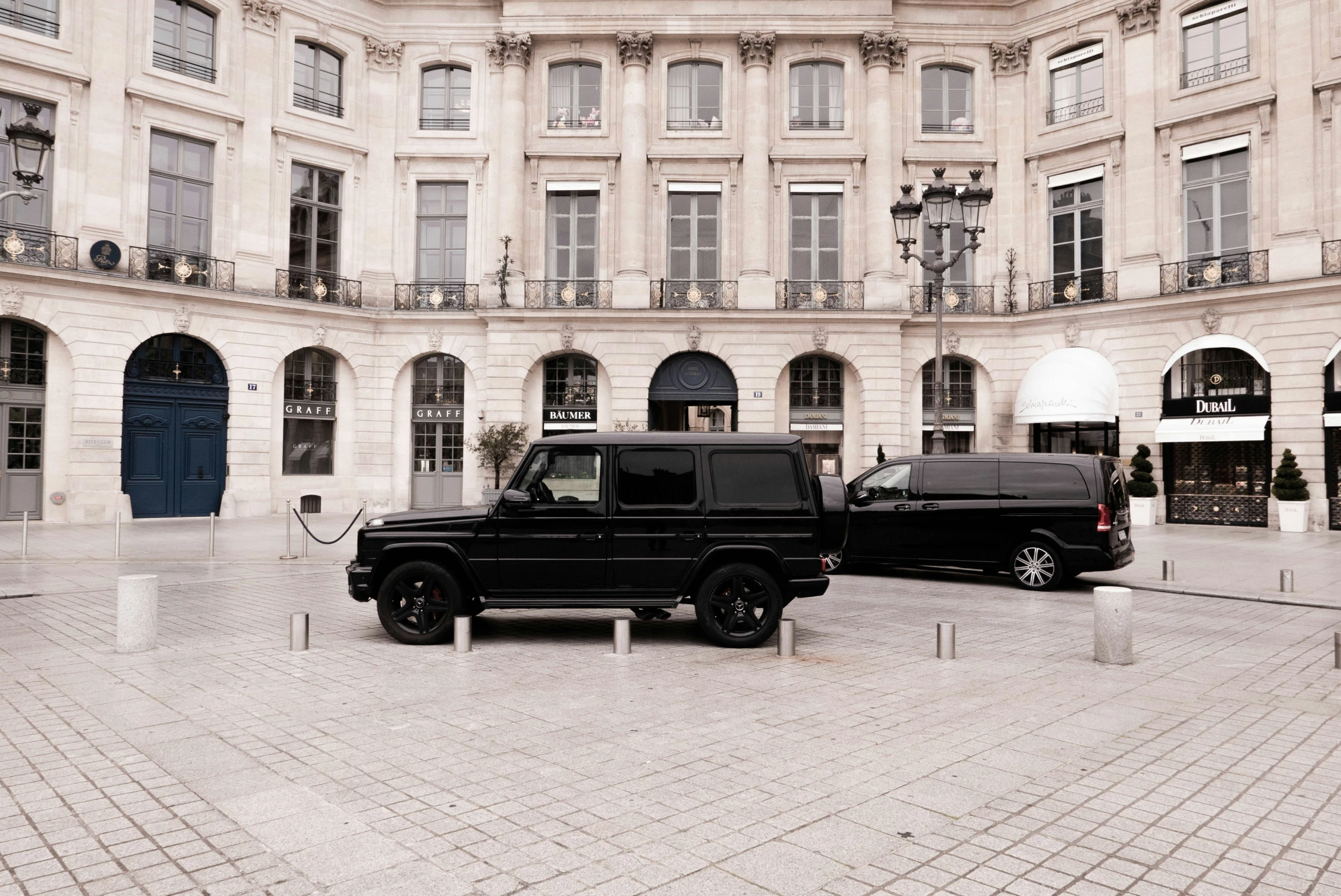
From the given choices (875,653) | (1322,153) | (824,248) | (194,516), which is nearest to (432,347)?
(194,516)

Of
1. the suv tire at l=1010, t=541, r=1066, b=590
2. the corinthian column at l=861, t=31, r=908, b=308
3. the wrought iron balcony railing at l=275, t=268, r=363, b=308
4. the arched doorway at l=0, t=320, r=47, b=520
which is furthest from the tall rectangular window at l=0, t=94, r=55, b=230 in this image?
the suv tire at l=1010, t=541, r=1066, b=590

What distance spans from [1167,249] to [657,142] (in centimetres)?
1637

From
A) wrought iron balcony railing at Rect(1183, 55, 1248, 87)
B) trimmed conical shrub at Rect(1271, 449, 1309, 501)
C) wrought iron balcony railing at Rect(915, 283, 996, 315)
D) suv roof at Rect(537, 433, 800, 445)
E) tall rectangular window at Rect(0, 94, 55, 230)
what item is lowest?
trimmed conical shrub at Rect(1271, 449, 1309, 501)

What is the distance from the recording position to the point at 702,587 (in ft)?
28.7

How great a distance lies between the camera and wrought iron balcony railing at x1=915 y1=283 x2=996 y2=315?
30109 millimetres

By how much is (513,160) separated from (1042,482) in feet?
72.9

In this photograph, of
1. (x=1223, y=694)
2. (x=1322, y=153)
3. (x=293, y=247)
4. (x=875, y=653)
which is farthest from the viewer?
(x=293, y=247)

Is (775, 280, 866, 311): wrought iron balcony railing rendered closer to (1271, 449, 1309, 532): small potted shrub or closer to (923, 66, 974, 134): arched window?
(923, 66, 974, 134): arched window

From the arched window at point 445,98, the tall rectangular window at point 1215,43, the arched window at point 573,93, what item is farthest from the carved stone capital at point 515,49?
the tall rectangular window at point 1215,43

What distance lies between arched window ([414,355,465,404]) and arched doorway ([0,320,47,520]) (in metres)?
10.7

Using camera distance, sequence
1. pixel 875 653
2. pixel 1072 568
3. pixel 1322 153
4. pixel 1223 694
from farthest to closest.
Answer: pixel 1322 153, pixel 1072 568, pixel 875 653, pixel 1223 694

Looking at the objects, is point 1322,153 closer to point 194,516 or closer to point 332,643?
point 332,643

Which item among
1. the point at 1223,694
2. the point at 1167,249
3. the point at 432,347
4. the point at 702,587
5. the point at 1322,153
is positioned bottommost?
the point at 1223,694

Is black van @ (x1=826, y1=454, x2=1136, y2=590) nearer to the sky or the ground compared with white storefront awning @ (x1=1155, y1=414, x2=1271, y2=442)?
nearer to the ground
